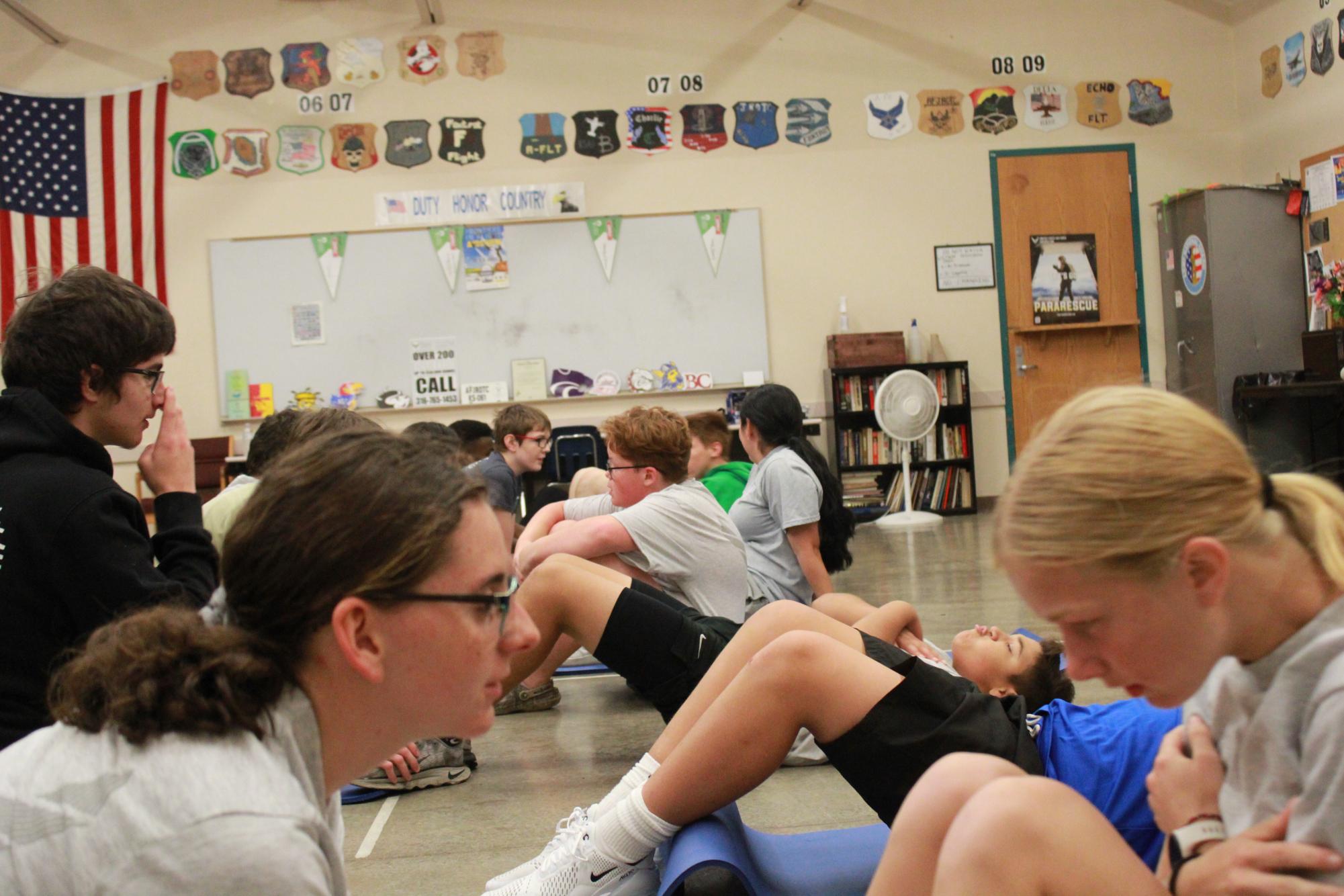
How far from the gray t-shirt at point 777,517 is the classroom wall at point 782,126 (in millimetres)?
4811

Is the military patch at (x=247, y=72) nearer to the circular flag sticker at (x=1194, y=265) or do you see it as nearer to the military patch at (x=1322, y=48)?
the circular flag sticker at (x=1194, y=265)

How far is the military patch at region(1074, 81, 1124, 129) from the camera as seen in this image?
900cm

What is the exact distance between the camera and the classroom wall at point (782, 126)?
28.5 feet

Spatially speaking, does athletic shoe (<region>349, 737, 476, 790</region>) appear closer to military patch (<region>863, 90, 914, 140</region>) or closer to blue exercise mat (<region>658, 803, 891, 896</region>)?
blue exercise mat (<region>658, 803, 891, 896</region>)

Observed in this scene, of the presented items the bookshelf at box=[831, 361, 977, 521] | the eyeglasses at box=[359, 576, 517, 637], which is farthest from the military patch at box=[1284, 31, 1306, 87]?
the eyeglasses at box=[359, 576, 517, 637]

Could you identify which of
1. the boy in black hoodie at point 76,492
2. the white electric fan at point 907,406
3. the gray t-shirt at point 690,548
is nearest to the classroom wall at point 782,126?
the white electric fan at point 907,406

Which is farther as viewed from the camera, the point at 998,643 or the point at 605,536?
the point at 605,536

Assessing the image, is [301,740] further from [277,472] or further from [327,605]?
[277,472]

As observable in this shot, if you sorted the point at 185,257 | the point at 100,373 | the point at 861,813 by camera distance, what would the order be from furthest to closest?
1. the point at 185,257
2. the point at 861,813
3. the point at 100,373

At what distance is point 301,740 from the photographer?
3.06ft

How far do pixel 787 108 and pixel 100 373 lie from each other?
7718mm

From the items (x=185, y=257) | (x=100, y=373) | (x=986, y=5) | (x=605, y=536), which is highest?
(x=986, y=5)

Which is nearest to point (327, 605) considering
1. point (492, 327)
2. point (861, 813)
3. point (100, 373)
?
point (100, 373)

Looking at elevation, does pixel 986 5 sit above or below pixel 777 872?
above
